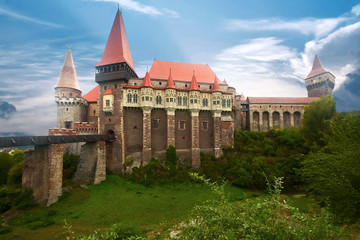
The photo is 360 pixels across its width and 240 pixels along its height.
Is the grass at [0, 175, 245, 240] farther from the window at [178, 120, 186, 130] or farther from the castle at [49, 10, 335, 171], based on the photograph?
the window at [178, 120, 186, 130]

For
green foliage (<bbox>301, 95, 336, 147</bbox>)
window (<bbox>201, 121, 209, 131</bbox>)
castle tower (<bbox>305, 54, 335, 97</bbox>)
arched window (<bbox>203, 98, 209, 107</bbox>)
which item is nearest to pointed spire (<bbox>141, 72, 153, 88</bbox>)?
arched window (<bbox>203, 98, 209, 107</bbox>)

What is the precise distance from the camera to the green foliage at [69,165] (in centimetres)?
2699

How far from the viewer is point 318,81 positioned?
153 ft

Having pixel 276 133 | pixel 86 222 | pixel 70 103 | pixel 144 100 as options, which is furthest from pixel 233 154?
pixel 70 103

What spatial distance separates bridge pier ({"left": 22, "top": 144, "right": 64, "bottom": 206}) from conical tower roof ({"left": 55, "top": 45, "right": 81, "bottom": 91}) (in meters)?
18.0

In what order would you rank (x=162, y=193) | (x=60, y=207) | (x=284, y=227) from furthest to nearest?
(x=162, y=193) → (x=60, y=207) → (x=284, y=227)

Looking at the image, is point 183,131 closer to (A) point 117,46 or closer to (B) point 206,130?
(B) point 206,130

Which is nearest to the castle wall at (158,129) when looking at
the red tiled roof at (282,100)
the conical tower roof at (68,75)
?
the conical tower roof at (68,75)

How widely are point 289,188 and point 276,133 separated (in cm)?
1381

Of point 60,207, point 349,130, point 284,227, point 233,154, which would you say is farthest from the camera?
point 233,154

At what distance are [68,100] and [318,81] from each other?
53.3 m

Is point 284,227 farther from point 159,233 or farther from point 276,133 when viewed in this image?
point 276,133

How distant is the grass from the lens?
48.6ft

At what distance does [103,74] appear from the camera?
29.4 meters
